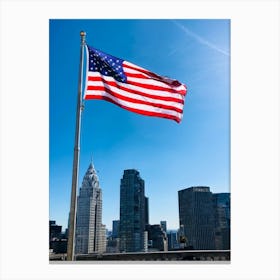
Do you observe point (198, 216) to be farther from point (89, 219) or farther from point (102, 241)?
point (89, 219)

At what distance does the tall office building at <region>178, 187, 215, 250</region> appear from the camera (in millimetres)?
74000

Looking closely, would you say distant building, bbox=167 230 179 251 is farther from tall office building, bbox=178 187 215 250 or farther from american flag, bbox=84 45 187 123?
american flag, bbox=84 45 187 123

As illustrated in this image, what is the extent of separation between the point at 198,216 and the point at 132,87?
7287 centimetres

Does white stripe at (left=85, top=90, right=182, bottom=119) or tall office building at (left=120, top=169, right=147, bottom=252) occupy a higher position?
white stripe at (left=85, top=90, right=182, bottom=119)

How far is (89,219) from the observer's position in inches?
3615

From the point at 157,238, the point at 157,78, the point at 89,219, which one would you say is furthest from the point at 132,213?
the point at 157,78

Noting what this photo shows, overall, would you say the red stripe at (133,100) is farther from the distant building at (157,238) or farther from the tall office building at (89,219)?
the tall office building at (89,219)

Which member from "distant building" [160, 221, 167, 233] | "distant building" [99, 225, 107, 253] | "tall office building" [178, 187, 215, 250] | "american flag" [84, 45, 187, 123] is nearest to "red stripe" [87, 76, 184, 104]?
"american flag" [84, 45, 187, 123]

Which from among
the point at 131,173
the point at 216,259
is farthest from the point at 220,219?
the point at 216,259

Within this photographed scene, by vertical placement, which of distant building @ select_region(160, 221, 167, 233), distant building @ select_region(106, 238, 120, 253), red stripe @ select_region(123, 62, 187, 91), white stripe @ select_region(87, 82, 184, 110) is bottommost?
distant building @ select_region(106, 238, 120, 253)

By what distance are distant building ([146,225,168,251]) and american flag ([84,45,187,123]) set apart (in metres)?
71.5
